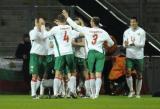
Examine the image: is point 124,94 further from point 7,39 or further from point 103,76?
point 7,39

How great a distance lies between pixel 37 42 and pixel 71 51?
142 cm

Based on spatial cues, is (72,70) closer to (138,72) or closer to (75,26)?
(75,26)

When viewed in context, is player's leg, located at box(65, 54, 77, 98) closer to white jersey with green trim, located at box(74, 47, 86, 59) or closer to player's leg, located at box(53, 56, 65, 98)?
player's leg, located at box(53, 56, 65, 98)

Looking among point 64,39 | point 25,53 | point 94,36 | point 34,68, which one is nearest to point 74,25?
point 64,39

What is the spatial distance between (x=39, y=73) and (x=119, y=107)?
253 inches

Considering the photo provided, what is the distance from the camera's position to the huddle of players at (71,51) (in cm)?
2170

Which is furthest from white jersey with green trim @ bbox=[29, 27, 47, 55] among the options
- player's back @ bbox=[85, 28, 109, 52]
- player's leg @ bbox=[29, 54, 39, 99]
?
player's back @ bbox=[85, 28, 109, 52]

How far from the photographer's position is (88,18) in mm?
29594

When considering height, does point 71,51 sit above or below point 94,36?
below

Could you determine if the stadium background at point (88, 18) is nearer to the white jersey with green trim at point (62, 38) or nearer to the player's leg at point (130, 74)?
the player's leg at point (130, 74)

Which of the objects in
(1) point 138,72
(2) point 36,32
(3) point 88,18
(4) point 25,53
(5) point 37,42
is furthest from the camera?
(3) point 88,18

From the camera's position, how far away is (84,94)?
2436 cm

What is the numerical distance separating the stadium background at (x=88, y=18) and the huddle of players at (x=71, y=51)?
14.4 ft

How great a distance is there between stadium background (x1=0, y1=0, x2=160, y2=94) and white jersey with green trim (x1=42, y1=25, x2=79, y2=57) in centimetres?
553
